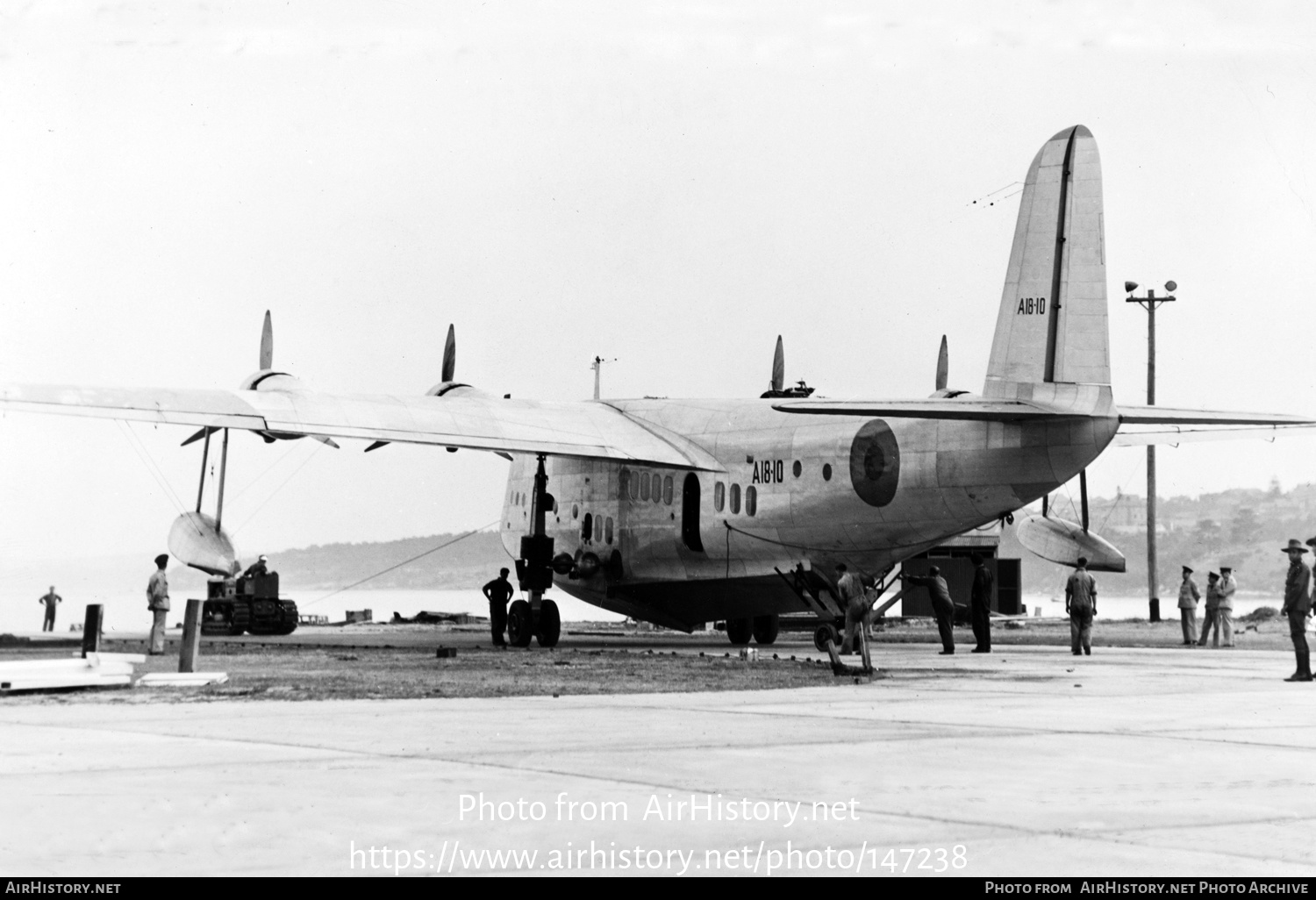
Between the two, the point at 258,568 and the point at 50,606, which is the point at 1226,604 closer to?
the point at 258,568

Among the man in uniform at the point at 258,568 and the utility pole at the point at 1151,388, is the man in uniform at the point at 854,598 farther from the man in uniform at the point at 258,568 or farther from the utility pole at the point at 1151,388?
the utility pole at the point at 1151,388

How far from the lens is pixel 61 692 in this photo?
50.0ft

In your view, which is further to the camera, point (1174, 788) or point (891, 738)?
point (891, 738)

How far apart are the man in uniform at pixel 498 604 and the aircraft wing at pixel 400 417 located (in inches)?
126

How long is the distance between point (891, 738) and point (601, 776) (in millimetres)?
3135

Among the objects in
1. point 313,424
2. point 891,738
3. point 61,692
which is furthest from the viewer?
point 313,424

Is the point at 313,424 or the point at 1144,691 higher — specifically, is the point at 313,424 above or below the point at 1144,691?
above

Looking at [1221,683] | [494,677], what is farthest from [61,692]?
[1221,683]

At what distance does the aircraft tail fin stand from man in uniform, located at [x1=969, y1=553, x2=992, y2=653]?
5.87 metres

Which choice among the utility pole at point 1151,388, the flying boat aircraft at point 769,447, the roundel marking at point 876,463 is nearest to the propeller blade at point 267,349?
the flying boat aircraft at point 769,447

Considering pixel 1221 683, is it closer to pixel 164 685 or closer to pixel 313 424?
pixel 164 685

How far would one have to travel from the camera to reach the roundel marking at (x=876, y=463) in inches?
922

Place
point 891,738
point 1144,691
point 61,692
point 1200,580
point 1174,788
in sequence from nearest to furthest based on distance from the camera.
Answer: point 1174,788 → point 891,738 → point 61,692 → point 1144,691 → point 1200,580

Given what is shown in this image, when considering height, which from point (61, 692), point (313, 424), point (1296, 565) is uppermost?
point (313, 424)
